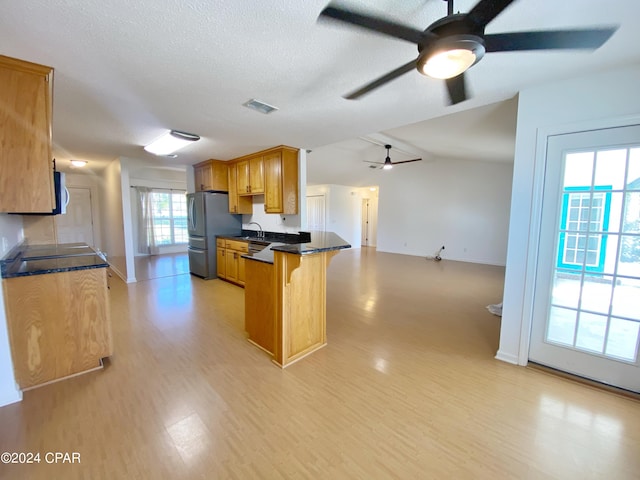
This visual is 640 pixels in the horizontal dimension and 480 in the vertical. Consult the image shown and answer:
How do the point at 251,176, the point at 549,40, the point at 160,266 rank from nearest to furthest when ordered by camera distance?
the point at 549,40 → the point at 251,176 → the point at 160,266

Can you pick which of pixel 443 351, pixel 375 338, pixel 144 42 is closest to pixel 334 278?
pixel 375 338

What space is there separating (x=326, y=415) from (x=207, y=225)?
4.21 m

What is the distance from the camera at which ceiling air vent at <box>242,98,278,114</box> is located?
2383mm

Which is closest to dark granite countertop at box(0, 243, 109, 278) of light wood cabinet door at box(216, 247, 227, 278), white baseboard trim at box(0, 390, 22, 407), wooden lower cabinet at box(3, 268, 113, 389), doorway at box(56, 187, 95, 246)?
wooden lower cabinet at box(3, 268, 113, 389)

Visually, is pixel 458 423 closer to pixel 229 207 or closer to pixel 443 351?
pixel 443 351

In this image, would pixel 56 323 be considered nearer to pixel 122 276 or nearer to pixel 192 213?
pixel 192 213

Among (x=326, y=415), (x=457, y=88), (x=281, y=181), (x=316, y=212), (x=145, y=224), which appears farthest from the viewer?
(x=316, y=212)

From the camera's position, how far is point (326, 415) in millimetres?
1725

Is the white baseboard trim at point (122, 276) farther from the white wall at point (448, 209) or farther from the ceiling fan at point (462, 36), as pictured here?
the white wall at point (448, 209)

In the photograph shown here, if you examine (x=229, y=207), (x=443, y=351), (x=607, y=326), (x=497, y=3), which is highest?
(x=497, y=3)

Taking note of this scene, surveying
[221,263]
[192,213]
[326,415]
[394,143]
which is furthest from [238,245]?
[394,143]

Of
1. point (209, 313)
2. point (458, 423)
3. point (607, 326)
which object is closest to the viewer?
point (458, 423)

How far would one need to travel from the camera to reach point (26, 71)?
5.90 ft

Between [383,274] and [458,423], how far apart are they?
161 inches
